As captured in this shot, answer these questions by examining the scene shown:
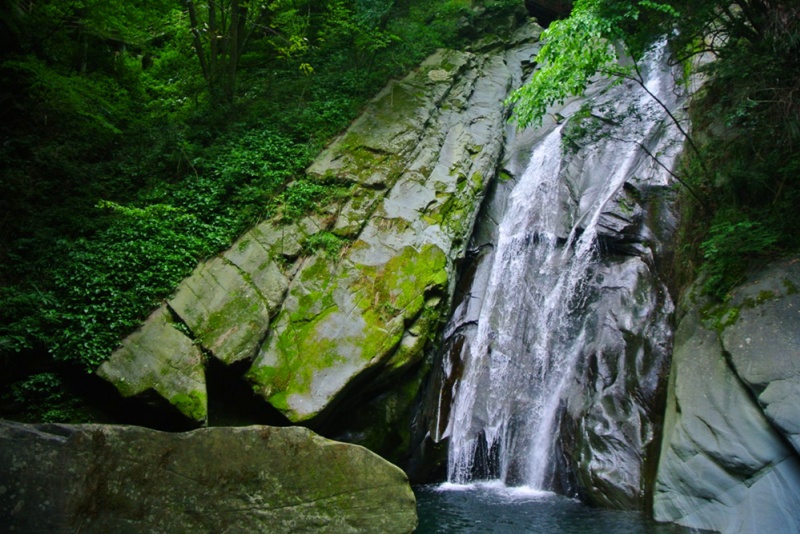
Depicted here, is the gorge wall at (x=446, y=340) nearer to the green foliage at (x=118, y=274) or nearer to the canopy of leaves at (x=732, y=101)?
the green foliage at (x=118, y=274)

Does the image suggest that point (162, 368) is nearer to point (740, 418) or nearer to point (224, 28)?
point (740, 418)

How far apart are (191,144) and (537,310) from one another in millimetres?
8225

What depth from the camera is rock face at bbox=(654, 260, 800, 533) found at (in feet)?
19.3

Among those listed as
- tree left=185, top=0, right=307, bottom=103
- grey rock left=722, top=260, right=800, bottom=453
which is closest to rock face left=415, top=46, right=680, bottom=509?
grey rock left=722, top=260, right=800, bottom=453

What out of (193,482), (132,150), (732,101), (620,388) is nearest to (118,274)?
(132,150)

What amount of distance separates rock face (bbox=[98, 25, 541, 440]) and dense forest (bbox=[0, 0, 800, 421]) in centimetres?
43

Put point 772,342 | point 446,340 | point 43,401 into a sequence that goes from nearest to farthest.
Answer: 1. point 772,342
2. point 43,401
3. point 446,340

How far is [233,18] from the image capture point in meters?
11.9

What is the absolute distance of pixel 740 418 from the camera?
6316 millimetres

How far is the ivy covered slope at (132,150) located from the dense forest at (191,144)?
3 cm

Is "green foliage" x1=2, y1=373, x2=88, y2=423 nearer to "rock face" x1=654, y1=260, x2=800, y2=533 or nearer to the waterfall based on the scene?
the waterfall

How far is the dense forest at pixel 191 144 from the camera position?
23.9 feet

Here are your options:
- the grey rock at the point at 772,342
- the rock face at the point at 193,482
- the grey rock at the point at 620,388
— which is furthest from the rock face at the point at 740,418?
the rock face at the point at 193,482

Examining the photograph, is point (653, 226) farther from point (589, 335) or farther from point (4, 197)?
point (4, 197)
